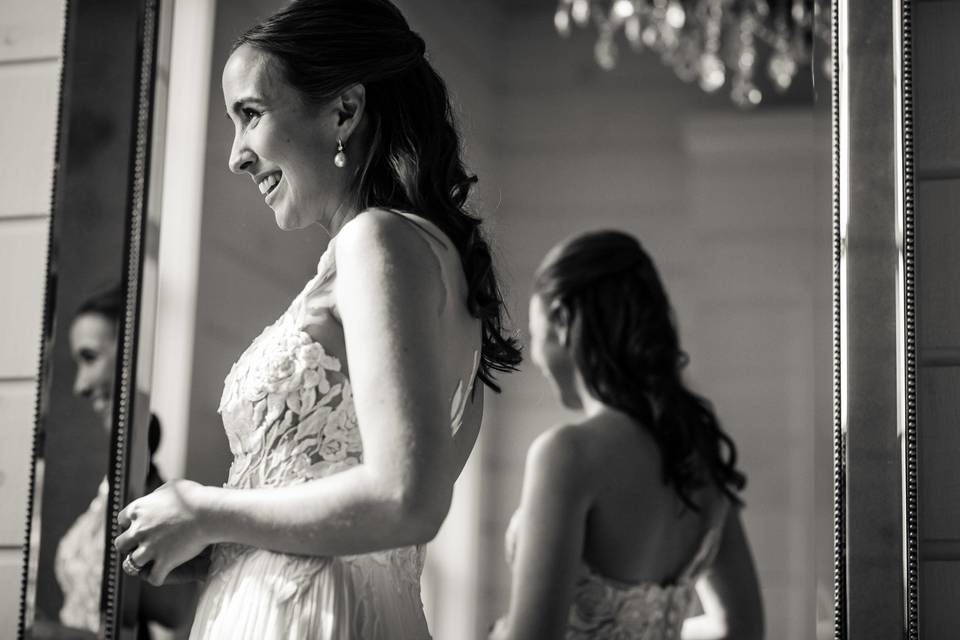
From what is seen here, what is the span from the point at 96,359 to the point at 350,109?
1.76 ft

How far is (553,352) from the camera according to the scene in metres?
1.35

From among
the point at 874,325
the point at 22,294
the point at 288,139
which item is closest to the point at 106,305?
the point at 22,294

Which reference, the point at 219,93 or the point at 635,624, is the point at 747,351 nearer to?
the point at 635,624

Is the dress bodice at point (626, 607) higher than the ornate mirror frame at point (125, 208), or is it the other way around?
the ornate mirror frame at point (125, 208)

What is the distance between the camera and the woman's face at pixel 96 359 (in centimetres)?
156

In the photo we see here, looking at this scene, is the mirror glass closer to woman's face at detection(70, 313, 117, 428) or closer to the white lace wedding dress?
woman's face at detection(70, 313, 117, 428)

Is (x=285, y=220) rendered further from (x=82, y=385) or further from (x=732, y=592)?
(x=732, y=592)

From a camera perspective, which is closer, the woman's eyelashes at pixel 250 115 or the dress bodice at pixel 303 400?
the dress bodice at pixel 303 400

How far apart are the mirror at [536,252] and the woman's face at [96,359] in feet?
0.06

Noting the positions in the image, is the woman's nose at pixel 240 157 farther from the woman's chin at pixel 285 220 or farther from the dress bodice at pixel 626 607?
the dress bodice at pixel 626 607

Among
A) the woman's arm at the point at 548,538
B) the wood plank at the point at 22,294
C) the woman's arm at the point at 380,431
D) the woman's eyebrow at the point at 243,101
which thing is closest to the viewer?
the woman's arm at the point at 380,431

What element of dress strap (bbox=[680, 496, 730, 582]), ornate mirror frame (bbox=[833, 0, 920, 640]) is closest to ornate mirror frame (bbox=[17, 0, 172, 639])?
dress strap (bbox=[680, 496, 730, 582])

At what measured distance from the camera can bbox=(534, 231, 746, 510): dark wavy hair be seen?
1.29 metres

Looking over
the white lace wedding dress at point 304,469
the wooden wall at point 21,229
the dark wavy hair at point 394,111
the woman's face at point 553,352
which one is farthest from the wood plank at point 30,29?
the woman's face at point 553,352
